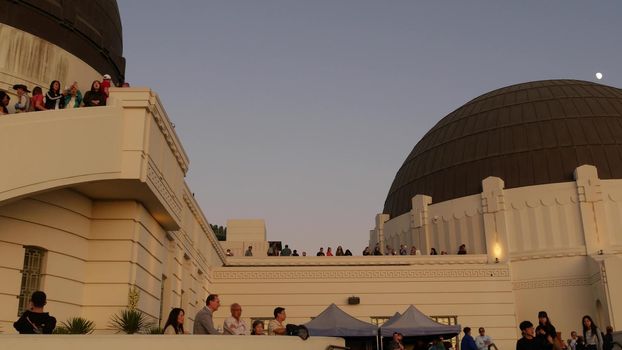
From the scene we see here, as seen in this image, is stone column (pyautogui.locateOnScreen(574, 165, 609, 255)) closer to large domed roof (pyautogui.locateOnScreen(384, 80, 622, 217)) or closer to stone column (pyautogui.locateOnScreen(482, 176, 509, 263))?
large domed roof (pyautogui.locateOnScreen(384, 80, 622, 217))

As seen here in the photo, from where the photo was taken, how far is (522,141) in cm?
3734

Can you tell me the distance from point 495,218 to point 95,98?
84.8ft

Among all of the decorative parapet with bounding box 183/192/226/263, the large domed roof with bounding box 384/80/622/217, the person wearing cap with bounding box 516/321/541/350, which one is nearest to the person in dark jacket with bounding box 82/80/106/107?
the decorative parapet with bounding box 183/192/226/263

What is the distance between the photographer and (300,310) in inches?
1126

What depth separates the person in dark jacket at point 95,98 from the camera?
13578mm

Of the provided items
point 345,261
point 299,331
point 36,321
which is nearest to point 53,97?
point 36,321

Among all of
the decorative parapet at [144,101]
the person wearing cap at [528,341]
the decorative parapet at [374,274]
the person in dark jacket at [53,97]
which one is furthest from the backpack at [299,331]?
the decorative parapet at [374,274]

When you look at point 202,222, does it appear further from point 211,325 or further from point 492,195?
point 492,195

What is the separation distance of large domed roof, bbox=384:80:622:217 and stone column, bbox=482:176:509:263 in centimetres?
107

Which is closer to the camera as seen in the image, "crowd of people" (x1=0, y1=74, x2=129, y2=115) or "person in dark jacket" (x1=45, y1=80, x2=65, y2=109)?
"crowd of people" (x1=0, y1=74, x2=129, y2=115)

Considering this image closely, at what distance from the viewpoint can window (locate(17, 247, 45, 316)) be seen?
12641 mm

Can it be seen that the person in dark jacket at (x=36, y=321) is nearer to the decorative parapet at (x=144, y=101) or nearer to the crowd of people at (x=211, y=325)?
the crowd of people at (x=211, y=325)

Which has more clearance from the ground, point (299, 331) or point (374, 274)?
point (374, 274)

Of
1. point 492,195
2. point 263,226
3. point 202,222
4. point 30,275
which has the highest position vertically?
point 492,195
